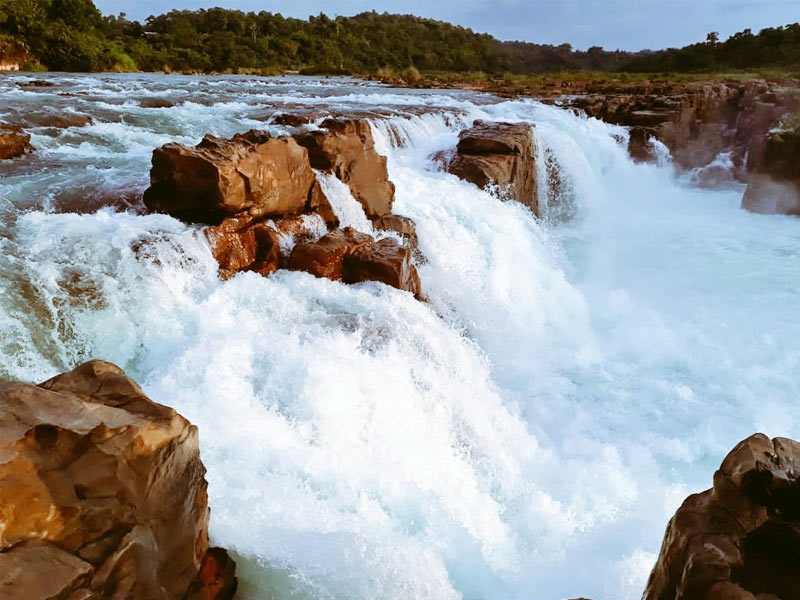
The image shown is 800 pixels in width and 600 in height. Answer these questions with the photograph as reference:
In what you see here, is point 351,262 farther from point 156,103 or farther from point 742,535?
point 156,103

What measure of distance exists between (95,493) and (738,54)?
4561 centimetres

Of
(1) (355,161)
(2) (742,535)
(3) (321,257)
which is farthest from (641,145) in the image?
(2) (742,535)

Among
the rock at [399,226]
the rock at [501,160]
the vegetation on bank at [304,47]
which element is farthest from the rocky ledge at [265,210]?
the vegetation on bank at [304,47]

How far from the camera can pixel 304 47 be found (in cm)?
4381

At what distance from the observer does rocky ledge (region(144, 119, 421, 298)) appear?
15.1ft

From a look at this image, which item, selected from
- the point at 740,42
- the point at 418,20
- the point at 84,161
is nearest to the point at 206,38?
the point at 418,20

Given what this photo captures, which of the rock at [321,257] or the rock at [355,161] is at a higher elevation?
the rock at [355,161]

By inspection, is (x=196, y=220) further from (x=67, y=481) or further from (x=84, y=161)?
(x=67, y=481)

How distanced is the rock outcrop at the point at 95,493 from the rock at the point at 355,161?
421 cm

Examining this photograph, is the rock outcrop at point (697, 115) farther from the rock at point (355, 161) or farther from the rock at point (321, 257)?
the rock at point (321, 257)

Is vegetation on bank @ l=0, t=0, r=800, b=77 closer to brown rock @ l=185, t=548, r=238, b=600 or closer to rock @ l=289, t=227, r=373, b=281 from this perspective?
rock @ l=289, t=227, r=373, b=281

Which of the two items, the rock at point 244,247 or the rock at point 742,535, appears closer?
the rock at point 742,535

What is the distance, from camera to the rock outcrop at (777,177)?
10.6m

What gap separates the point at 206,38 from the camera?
4003 cm
